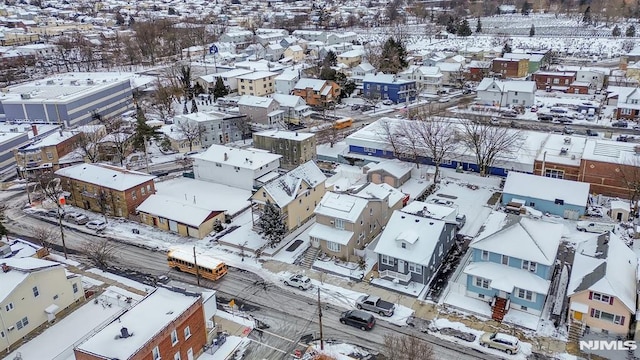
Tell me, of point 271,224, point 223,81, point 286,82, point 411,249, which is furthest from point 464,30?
point 411,249

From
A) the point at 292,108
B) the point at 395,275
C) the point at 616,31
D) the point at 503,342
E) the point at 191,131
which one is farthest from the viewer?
the point at 616,31

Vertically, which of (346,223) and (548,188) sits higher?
(346,223)

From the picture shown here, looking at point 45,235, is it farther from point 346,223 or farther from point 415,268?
point 415,268

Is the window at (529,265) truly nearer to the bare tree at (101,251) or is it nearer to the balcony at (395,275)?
the balcony at (395,275)

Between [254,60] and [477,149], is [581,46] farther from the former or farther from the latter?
[477,149]

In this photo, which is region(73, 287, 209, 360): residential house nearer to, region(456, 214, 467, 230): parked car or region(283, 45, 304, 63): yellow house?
region(456, 214, 467, 230): parked car

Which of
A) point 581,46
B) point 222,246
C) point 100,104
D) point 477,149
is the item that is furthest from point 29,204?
point 581,46

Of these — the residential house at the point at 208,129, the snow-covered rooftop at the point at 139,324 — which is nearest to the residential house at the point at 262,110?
the residential house at the point at 208,129
